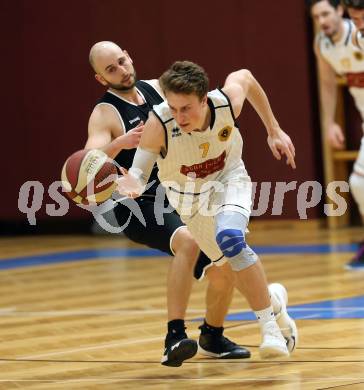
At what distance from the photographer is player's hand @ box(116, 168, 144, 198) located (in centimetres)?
525

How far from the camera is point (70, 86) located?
540 inches

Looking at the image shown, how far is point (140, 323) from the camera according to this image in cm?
712

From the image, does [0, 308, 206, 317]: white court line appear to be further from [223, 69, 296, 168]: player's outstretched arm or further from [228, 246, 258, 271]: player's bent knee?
[228, 246, 258, 271]: player's bent knee

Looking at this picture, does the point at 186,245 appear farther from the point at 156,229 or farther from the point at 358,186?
the point at 358,186

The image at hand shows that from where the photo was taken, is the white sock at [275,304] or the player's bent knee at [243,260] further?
the white sock at [275,304]

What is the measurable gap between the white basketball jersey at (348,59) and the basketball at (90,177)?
15.1 ft

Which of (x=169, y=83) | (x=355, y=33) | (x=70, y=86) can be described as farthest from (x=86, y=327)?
(x=70, y=86)

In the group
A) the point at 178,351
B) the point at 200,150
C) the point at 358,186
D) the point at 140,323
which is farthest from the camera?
the point at 358,186

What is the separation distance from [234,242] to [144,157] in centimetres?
63

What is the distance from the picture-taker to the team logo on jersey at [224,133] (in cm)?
547

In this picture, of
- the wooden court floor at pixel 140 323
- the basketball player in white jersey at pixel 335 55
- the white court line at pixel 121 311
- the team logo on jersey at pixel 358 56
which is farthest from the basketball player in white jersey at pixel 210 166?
the team logo on jersey at pixel 358 56

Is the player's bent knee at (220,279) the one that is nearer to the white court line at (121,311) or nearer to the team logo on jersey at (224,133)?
the team logo on jersey at (224,133)

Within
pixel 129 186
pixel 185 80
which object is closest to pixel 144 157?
pixel 129 186

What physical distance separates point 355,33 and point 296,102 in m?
3.09
